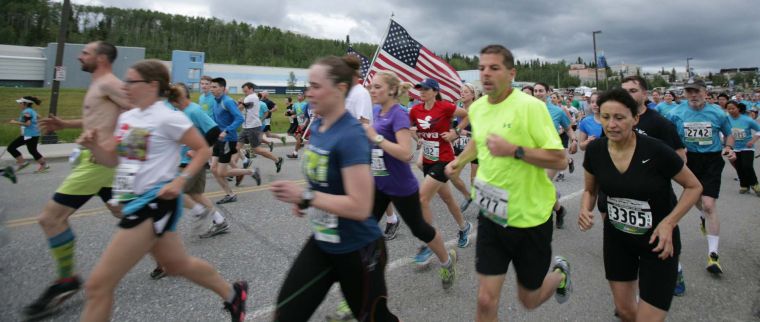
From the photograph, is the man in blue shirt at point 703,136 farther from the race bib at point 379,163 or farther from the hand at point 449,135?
the race bib at point 379,163

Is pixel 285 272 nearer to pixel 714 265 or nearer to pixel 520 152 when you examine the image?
pixel 520 152

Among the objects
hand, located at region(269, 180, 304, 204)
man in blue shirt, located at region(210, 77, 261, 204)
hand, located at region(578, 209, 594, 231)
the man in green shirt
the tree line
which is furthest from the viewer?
the tree line

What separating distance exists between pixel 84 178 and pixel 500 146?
3270mm

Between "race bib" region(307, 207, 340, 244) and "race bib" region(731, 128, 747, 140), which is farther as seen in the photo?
"race bib" region(731, 128, 747, 140)

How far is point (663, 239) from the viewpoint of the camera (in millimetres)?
2414

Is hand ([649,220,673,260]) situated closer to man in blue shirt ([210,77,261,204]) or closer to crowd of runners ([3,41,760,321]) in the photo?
crowd of runners ([3,41,760,321])

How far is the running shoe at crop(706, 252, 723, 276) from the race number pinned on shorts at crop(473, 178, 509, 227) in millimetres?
3086

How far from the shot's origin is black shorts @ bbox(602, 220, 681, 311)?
2424 millimetres

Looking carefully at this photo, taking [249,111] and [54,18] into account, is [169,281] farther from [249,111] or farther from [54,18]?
[54,18]

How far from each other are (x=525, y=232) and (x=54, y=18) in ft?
398

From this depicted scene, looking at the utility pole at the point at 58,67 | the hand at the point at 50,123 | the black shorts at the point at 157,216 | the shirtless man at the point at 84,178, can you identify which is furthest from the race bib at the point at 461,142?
the utility pole at the point at 58,67

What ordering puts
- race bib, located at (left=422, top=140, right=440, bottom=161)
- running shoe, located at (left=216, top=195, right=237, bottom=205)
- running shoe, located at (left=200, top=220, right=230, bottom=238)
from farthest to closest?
1. running shoe, located at (left=216, top=195, right=237, bottom=205)
2. running shoe, located at (left=200, top=220, right=230, bottom=238)
3. race bib, located at (left=422, top=140, right=440, bottom=161)

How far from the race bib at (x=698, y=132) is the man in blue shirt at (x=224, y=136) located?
6531mm

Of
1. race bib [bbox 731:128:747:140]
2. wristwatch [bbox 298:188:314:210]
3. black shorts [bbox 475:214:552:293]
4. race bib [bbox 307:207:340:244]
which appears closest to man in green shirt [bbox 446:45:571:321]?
black shorts [bbox 475:214:552:293]
